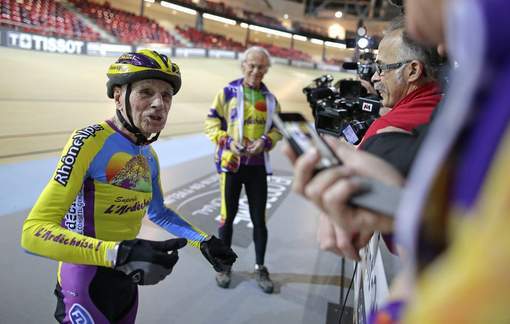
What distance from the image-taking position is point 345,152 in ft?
2.10

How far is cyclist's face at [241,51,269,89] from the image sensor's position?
130 inches

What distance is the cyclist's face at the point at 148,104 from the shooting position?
165cm

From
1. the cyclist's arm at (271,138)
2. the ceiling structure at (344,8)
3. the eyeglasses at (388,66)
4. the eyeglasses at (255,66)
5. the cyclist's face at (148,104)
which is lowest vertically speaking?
the cyclist's arm at (271,138)

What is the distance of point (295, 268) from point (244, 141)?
130 cm

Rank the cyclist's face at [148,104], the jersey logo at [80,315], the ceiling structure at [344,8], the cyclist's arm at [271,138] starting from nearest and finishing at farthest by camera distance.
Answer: the jersey logo at [80,315], the cyclist's face at [148,104], the cyclist's arm at [271,138], the ceiling structure at [344,8]

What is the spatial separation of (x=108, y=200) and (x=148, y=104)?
44cm

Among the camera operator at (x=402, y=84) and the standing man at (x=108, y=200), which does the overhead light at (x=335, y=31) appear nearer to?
the camera operator at (x=402, y=84)

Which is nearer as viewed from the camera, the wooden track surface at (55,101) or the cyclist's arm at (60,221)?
the cyclist's arm at (60,221)

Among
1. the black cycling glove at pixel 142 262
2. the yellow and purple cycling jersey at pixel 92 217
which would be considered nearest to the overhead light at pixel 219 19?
the yellow and purple cycling jersey at pixel 92 217

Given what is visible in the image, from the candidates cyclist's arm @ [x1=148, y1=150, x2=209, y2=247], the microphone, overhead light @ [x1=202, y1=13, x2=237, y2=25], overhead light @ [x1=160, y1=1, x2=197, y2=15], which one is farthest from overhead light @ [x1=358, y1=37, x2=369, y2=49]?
overhead light @ [x1=202, y1=13, x2=237, y2=25]

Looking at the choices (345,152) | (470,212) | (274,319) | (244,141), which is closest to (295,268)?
(274,319)

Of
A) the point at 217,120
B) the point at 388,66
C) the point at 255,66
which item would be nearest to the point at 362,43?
the point at 255,66

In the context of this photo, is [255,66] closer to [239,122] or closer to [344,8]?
[239,122]

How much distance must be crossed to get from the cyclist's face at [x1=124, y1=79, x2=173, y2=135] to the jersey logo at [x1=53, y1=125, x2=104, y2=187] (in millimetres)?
200
